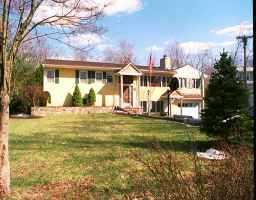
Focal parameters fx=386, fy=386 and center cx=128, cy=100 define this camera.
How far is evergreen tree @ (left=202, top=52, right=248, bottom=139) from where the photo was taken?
1291 centimetres

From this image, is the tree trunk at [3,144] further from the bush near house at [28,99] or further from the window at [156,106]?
the window at [156,106]

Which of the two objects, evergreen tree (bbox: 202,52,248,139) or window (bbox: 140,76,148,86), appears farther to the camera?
window (bbox: 140,76,148,86)

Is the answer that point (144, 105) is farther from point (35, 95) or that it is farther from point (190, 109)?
point (35, 95)

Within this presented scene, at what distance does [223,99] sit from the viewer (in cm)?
1311

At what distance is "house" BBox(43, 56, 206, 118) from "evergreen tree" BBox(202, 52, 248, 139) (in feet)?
91.7

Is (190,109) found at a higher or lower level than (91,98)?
lower

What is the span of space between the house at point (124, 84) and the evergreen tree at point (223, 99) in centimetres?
2796

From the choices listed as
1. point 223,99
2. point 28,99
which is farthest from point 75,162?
point 28,99

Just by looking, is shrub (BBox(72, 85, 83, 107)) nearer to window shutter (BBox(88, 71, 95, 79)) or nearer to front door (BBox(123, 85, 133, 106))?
window shutter (BBox(88, 71, 95, 79))

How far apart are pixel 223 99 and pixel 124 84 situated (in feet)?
101

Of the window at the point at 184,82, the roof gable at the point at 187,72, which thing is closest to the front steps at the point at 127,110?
the roof gable at the point at 187,72

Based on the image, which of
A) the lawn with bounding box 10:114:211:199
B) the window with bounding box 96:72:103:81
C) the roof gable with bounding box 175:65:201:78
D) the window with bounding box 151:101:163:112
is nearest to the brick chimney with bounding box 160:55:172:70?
the roof gable with bounding box 175:65:201:78

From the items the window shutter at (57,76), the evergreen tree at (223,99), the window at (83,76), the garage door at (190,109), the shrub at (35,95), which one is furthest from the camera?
the garage door at (190,109)

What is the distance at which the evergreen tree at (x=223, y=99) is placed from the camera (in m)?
12.9
